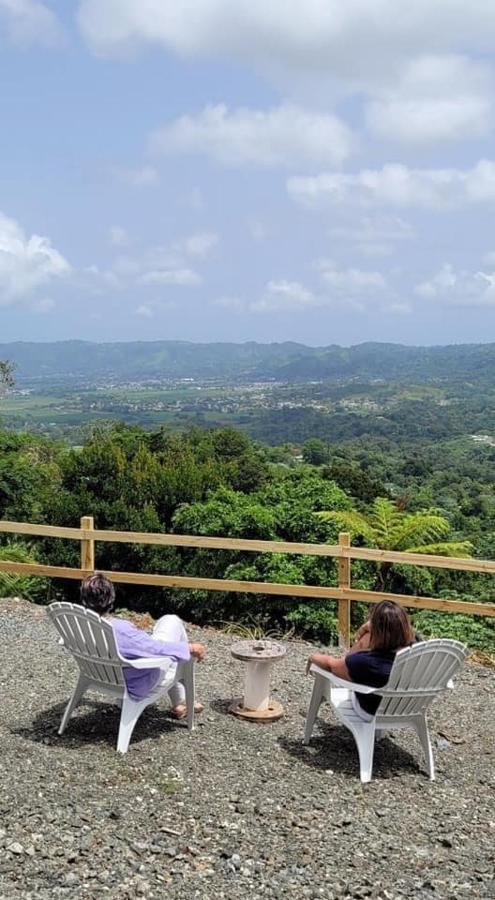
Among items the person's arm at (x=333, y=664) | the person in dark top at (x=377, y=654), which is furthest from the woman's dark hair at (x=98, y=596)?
the person in dark top at (x=377, y=654)

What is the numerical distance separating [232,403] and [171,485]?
7044 inches

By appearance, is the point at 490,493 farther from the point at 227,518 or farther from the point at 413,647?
the point at 413,647

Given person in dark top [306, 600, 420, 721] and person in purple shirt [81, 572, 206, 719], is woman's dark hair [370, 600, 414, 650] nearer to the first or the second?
person in dark top [306, 600, 420, 721]

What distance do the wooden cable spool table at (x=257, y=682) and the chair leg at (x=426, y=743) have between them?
98 cm

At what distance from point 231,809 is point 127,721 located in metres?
0.89

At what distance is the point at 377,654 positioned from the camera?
4.45m

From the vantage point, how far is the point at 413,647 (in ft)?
13.9

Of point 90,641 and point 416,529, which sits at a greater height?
point 90,641

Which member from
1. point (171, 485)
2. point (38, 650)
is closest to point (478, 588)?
point (171, 485)

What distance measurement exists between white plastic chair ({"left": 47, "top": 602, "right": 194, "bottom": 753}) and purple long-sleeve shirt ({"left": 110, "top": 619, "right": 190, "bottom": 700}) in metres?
0.03

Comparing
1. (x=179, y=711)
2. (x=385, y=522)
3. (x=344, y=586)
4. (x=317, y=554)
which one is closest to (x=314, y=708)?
(x=179, y=711)

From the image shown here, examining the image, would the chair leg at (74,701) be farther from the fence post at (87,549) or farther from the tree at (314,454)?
the tree at (314,454)

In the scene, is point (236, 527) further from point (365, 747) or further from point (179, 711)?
point (365, 747)

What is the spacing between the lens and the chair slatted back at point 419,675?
4312 mm
